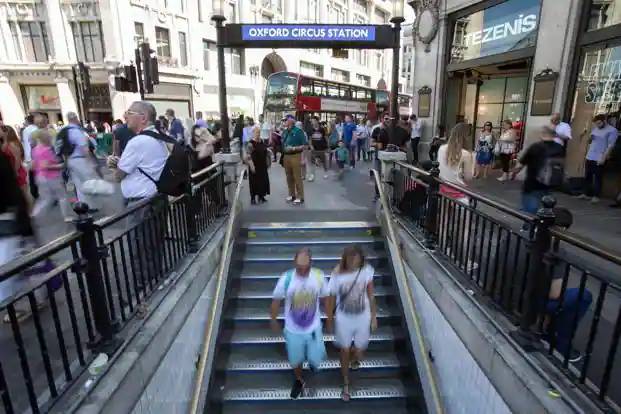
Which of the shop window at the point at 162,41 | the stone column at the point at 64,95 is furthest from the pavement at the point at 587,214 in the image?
the stone column at the point at 64,95

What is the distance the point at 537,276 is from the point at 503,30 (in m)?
9.48

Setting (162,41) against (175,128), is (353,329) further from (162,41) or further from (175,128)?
(162,41)

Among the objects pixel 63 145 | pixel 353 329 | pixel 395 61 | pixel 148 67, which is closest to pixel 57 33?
pixel 148 67

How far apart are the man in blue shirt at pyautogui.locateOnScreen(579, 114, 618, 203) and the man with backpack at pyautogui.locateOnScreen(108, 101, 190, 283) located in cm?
757

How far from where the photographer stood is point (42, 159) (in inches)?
220

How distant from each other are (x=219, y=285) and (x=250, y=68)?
3550 centimetres

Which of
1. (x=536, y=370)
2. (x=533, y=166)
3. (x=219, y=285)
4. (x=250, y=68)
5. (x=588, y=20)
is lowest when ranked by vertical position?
(x=219, y=285)

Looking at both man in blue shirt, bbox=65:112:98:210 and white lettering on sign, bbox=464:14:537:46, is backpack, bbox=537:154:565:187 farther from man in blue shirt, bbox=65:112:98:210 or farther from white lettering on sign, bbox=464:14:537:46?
man in blue shirt, bbox=65:112:98:210

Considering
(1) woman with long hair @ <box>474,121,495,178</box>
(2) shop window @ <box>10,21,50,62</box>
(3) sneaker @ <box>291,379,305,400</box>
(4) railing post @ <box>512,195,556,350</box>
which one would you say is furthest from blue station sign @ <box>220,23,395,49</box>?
(2) shop window @ <box>10,21,50,62</box>

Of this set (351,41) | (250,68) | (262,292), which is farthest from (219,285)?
(250,68)

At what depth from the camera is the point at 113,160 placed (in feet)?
12.9

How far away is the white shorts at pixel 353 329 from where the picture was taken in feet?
13.6

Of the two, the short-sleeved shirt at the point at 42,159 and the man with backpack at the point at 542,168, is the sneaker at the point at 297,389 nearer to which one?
the man with backpack at the point at 542,168

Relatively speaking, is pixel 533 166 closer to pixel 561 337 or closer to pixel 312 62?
pixel 561 337
